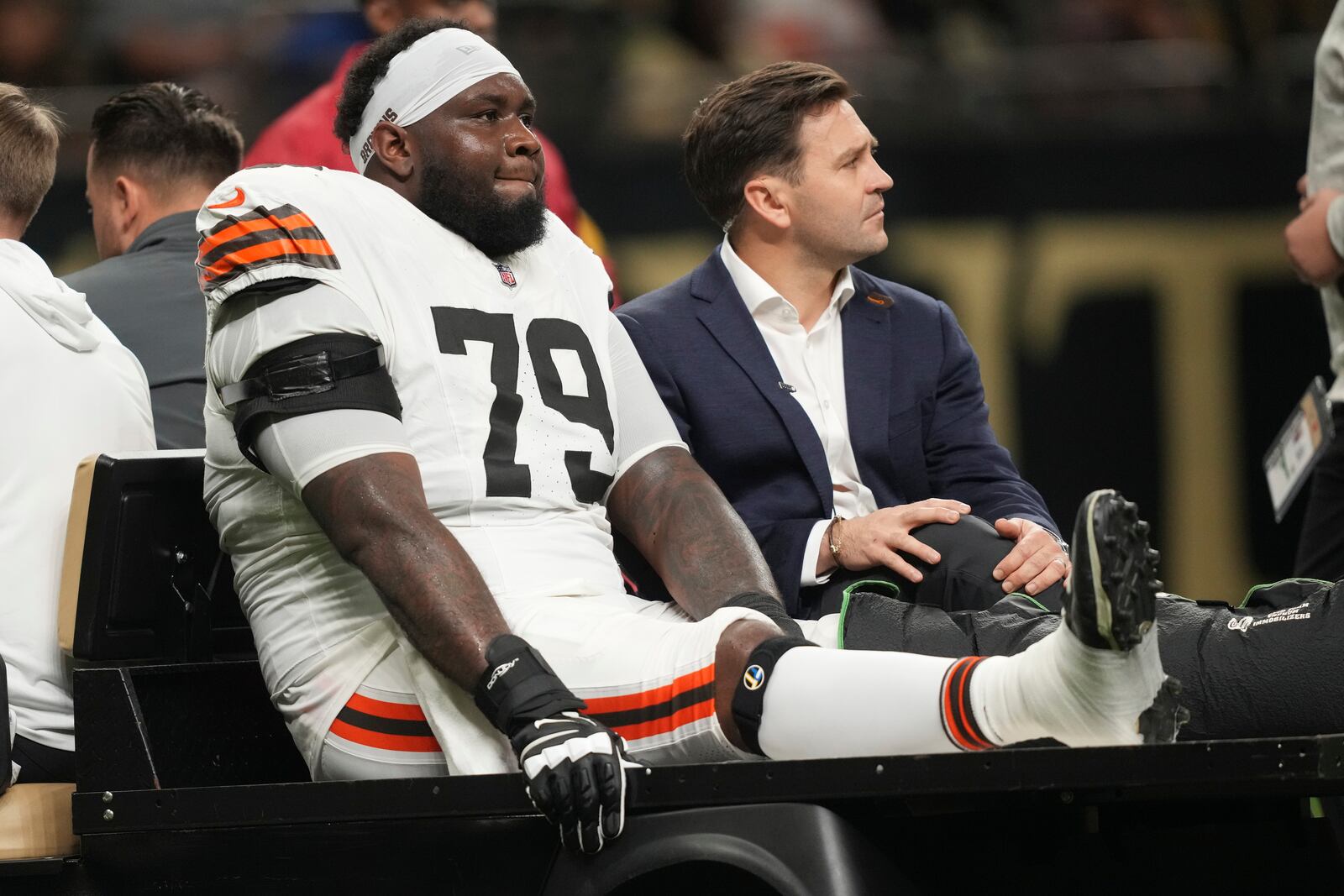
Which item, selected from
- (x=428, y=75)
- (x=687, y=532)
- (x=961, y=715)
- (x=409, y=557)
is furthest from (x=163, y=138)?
(x=961, y=715)

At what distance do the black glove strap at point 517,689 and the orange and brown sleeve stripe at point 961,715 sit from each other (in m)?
0.44

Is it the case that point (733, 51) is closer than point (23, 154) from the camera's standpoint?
No

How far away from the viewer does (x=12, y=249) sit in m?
2.76

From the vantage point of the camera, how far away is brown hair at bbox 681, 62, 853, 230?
11.1ft

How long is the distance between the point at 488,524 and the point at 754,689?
551 millimetres

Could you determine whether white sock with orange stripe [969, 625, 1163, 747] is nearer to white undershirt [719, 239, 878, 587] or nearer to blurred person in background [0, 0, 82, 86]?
white undershirt [719, 239, 878, 587]

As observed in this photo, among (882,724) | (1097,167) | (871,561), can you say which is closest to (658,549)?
(871,561)

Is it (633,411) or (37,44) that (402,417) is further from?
(37,44)

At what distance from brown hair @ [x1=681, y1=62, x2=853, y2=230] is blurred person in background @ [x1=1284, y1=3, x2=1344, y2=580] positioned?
1.01 m

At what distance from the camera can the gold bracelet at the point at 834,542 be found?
3.02m

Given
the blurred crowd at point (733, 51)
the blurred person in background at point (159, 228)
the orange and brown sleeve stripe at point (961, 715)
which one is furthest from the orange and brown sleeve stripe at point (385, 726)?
the blurred crowd at point (733, 51)

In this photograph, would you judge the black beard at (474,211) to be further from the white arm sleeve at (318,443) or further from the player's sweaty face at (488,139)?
the white arm sleeve at (318,443)

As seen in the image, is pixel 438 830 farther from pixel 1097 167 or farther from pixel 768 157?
pixel 1097 167

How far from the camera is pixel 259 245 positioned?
8.13 feet
